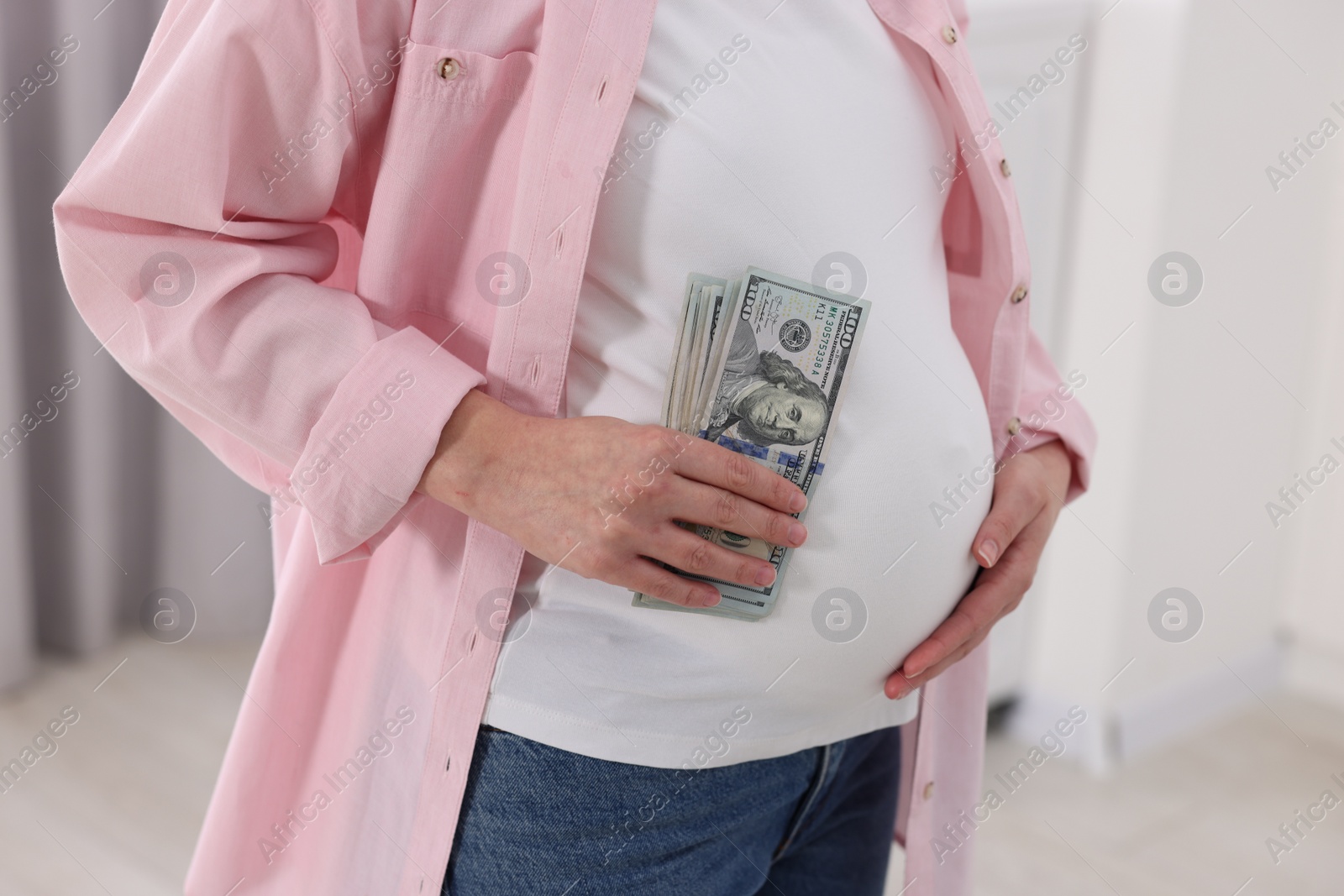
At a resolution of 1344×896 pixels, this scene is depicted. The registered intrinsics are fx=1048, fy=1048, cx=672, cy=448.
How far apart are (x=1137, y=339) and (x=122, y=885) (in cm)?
217

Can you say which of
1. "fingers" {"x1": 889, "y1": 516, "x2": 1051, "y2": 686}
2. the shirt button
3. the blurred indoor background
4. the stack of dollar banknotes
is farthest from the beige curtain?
"fingers" {"x1": 889, "y1": 516, "x2": 1051, "y2": 686}

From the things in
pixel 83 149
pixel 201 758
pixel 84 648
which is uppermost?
pixel 83 149

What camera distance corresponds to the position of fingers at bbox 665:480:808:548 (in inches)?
26.6

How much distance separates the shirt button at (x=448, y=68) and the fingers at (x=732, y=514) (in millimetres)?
308

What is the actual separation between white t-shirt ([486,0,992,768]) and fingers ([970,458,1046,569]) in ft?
0.04

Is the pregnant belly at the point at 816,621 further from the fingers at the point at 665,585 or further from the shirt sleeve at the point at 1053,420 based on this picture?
the shirt sleeve at the point at 1053,420

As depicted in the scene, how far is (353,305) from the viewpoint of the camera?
70cm

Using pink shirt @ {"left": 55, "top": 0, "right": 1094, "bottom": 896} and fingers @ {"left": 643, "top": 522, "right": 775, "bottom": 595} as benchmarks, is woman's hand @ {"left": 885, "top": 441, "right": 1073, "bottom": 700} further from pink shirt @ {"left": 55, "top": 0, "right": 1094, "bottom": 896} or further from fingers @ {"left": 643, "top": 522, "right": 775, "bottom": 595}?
pink shirt @ {"left": 55, "top": 0, "right": 1094, "bottom": 896}

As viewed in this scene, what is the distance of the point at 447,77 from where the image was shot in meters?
0.69

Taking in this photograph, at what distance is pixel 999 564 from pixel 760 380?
289 mm

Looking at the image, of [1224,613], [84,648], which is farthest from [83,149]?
[1224,613]

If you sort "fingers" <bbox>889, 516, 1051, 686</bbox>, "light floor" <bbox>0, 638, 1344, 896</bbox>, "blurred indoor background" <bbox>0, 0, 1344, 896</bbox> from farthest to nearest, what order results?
"blurred indoor background" <bbox>0, 0, 1344, 896</bbox> < "light floor" <bbox>0, 638, 1344, 896</bbox> < "fingers" <bbox>889, 516, 1051, 686</bbox>

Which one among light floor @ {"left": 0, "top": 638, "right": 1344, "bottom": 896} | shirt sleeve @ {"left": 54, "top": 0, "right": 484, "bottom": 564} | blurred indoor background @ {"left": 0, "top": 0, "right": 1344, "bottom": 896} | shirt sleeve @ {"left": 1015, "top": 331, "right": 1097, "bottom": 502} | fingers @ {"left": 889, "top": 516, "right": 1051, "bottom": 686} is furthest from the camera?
blurred indoor background @ {"left": 0, "top": 0, "right": 1344, "bottom": 896}

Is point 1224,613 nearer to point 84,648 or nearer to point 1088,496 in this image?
point 1088,496
